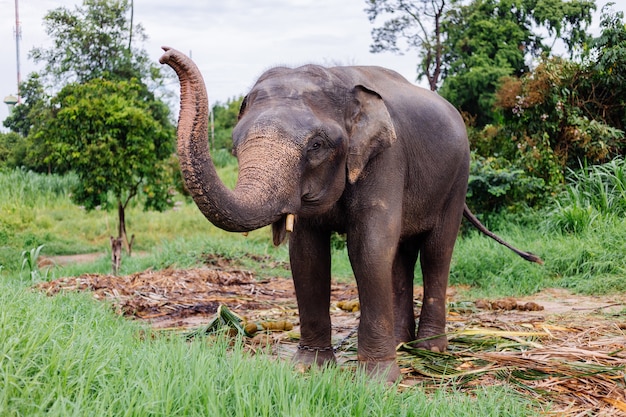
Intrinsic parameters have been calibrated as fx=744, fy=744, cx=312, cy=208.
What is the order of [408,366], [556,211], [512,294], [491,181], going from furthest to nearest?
[491,181] → [556,211] → [512,294] → [408,366]

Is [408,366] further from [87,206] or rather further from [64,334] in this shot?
[87,206]

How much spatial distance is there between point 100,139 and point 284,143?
8.56 m

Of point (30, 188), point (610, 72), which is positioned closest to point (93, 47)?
point (30, 188)

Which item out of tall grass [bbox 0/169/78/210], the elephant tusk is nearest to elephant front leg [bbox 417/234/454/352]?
the elephant tusk

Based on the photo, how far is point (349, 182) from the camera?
4.00 meters

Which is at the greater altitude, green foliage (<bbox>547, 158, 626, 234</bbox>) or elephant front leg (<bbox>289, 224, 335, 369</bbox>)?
green foliage (<bbox>547, 158, 626, 234</bbox>)

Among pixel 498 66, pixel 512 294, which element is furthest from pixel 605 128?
pixel 498 66

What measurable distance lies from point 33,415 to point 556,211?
7.82 meters

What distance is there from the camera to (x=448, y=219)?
197 inches

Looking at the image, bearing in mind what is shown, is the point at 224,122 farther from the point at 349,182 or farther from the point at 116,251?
the point at 349,182

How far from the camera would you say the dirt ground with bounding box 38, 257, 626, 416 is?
4.07 m

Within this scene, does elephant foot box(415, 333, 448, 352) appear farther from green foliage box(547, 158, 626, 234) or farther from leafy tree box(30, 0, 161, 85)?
leafy tree box(30, 0, 161, 85)

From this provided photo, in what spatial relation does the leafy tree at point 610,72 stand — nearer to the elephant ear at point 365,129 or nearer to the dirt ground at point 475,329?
the dirt ground at point 475,329

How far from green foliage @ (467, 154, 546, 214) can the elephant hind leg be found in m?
5.28
